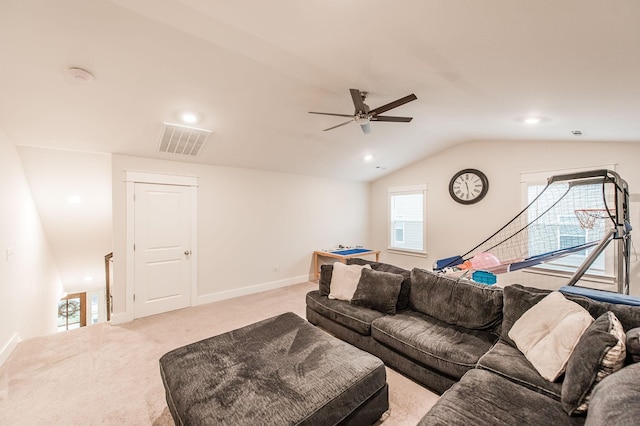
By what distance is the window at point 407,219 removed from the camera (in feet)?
18.6

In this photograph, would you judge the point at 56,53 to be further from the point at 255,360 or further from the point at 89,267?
the point at 89,267

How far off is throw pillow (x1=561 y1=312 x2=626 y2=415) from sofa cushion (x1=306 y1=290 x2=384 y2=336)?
4.89ft

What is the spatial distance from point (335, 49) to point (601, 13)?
1493mm

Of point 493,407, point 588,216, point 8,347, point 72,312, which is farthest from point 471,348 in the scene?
point 72,312

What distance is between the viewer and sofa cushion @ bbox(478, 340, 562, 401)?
1506 mm

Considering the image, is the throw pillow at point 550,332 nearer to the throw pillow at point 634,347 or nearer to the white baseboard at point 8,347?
the throw pillow at point 634,347

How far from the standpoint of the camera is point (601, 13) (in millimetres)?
1303

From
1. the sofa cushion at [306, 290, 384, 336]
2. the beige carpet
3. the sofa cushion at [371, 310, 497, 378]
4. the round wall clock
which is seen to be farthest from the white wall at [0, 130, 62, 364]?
the round wall clock

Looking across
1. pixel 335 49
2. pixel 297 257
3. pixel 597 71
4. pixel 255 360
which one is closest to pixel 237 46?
pixel 335 49

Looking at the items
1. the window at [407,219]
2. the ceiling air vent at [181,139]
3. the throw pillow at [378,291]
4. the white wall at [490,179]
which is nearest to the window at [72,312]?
the ceiling air vent at [181,139]

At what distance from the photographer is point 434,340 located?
2164 mm

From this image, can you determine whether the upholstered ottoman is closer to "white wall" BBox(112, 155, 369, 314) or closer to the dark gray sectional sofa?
the dark gray sectional sofa

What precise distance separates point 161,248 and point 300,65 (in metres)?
3.25

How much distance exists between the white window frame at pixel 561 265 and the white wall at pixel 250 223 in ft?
11.1
